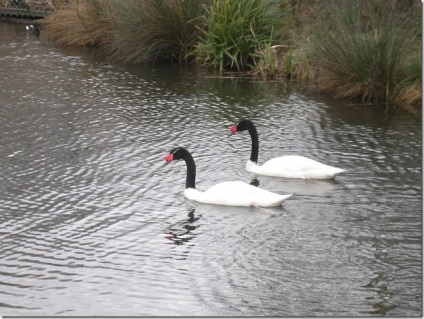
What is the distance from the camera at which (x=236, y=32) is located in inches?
754

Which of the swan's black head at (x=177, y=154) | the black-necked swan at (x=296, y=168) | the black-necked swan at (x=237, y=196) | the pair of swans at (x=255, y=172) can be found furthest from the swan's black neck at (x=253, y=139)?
the black-necked swan at (x=237, y=196)

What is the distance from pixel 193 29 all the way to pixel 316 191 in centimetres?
906

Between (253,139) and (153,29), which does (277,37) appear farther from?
(253,139)

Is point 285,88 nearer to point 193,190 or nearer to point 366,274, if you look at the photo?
point 193,190

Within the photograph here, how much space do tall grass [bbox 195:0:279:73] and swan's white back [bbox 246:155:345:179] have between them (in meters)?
7.07

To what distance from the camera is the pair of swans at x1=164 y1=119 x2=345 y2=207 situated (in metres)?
11.0

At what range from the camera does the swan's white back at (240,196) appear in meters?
10.9

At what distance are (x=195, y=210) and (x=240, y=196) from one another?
53cm

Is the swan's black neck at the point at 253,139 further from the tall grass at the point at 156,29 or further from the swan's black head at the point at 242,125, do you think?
the tall grass at the point at 156,29

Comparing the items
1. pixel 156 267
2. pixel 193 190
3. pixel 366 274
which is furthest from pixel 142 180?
pixel 366 274

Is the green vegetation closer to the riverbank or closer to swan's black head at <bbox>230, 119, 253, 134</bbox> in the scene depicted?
the riverbank

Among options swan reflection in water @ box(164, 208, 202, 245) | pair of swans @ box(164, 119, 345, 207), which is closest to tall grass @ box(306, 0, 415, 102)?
pair of swans @ box(164, 119, 345, 207)

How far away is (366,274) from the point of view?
29.2 feet

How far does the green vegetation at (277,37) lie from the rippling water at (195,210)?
0.63 metres
